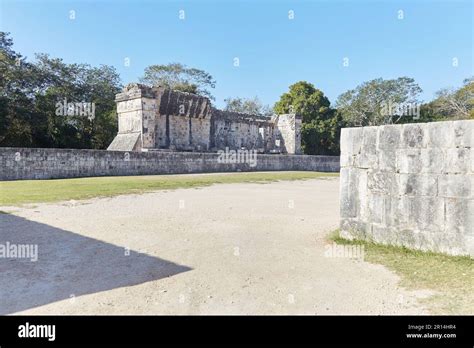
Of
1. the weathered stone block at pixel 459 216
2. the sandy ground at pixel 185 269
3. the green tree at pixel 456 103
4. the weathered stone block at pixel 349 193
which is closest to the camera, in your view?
the sandy ground at pixel 185 269

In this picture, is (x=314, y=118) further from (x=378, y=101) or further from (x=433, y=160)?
(x=433, y=160)

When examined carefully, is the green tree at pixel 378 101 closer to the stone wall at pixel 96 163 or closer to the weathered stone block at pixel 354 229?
the stone wall at pixel 96 163

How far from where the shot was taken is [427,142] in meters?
4.74

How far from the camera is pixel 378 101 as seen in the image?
1821 inches

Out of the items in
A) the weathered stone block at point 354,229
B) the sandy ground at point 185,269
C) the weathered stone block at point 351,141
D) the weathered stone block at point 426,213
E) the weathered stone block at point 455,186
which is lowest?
the sandy ground at point 185,269

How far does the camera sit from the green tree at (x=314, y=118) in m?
40.8

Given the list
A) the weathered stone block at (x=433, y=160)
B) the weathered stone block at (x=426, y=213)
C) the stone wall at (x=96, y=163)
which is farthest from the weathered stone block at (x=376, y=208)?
the stone wall at (x=96, y=163)

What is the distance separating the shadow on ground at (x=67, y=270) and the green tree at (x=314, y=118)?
37953mm

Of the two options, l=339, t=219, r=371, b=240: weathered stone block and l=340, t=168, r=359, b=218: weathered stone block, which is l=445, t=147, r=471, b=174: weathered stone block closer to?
l=340, t=168, r=359, b=218: weathered stone block

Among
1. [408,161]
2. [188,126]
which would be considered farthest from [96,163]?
[408,161]

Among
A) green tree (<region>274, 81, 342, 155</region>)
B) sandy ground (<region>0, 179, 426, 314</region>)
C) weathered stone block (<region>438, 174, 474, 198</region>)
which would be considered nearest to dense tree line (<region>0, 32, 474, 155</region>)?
green tree (<region>274, 81, 342, 155</region>)
